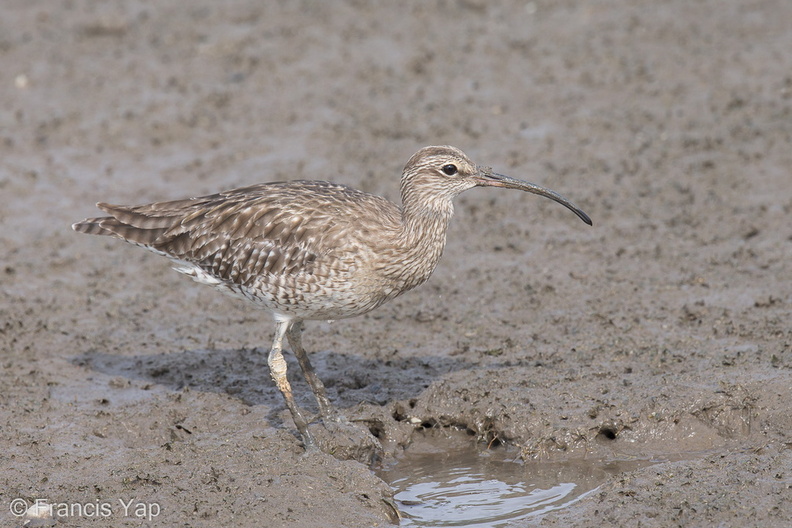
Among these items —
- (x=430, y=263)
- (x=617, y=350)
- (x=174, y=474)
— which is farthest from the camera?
(x=617, y=350)

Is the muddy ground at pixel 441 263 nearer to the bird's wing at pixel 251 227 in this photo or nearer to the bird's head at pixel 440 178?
the bird's wing at pixel 251 227

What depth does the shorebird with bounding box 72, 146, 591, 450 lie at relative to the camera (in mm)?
7660

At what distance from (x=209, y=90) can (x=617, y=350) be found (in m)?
7.32

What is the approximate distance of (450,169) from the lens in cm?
785

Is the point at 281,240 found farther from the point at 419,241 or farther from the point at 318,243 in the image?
the point at 419,241

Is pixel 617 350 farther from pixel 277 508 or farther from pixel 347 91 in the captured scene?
pixel 347 91

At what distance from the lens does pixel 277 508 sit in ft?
22.8

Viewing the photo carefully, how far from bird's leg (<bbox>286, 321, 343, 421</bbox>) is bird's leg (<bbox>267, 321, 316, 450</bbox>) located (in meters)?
0.18

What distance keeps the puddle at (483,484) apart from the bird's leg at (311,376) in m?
0.64

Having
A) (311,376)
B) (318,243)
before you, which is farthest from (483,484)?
(318,243)

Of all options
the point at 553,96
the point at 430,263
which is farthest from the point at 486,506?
the point at 553,96

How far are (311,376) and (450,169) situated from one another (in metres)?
1.92

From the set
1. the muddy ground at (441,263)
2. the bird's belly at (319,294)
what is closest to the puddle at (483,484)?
the muddy ground at (441,263)

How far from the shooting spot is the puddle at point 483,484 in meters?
7.31
